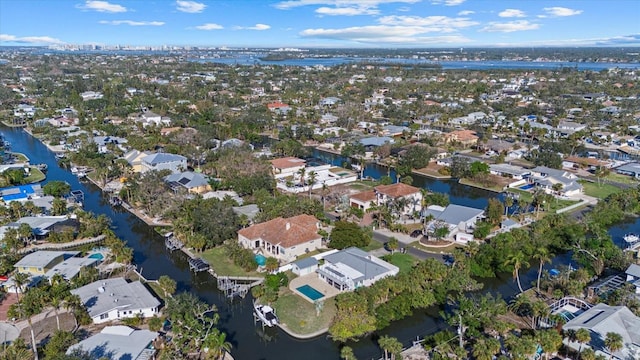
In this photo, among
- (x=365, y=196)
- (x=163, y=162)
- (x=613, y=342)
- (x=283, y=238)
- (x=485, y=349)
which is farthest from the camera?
(x=163, y=162)

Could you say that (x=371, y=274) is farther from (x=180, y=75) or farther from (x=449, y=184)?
(x=180, y=75)

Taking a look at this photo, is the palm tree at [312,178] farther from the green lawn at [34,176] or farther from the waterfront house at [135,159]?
the green lawn at [34,176]

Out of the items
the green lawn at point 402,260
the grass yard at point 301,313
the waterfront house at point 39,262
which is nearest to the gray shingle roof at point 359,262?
the green lawn at point 402,260

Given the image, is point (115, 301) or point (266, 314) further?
point (266, 314)

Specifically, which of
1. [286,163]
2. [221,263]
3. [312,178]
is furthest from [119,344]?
[286,163]

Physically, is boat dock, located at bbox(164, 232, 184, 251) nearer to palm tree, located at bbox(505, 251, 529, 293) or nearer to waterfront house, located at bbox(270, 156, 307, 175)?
waterfront house, located at bbox(270, 156, 307, 175)

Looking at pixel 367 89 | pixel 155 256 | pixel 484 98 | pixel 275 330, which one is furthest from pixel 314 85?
pixel 275 330

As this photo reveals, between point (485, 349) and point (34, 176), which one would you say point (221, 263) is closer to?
point (485, 349)
